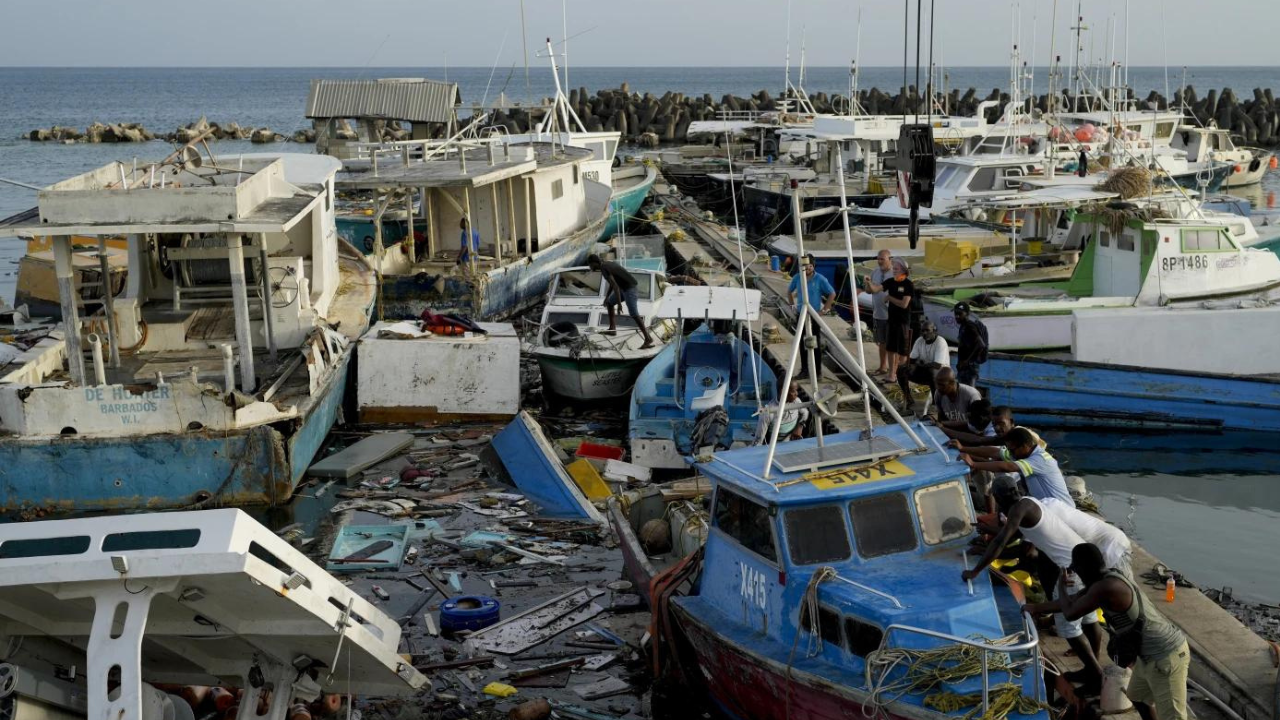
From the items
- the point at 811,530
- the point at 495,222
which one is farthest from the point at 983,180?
the point at 811,530

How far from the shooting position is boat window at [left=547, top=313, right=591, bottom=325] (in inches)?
732

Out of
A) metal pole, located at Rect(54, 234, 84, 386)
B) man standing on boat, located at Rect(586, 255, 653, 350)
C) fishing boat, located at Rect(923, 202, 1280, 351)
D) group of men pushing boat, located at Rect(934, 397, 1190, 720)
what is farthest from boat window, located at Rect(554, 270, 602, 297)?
group of men pushing boat, located at Rect(934, 397, 1190, 720)

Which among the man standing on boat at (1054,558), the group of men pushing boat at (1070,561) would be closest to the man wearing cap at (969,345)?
the group of men pushing boat at (1070,561)

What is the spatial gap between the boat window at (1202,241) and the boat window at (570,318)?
8415 millimetres

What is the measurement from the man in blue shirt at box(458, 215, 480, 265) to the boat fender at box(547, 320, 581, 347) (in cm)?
446

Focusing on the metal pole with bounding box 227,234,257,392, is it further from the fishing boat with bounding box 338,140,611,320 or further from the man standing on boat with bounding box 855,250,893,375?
the man standing on boat with bounding box 855,250,893,375

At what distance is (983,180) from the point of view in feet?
88.9

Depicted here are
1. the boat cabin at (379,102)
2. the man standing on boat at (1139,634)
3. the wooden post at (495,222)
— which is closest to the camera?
the man standing on boat at (1139,634)

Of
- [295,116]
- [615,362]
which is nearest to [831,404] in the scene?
[615,362]

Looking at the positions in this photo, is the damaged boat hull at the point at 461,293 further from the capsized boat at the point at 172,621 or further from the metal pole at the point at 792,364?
the capsized boat at the point at 172,621

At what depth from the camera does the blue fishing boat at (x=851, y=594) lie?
23.1 feet

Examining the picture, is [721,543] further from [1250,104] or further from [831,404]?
[1250,104]

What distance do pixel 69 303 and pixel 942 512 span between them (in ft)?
33.0

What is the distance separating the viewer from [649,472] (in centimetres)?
1425
